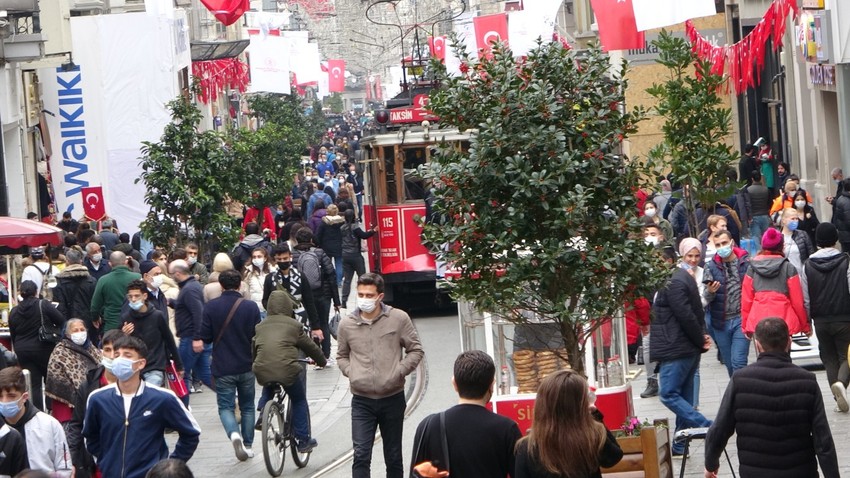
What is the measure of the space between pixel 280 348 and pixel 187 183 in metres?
9.67

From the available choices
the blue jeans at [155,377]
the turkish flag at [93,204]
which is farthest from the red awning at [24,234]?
the turkish flag at [93,204]

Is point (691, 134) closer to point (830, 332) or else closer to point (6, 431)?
point (830, 332)

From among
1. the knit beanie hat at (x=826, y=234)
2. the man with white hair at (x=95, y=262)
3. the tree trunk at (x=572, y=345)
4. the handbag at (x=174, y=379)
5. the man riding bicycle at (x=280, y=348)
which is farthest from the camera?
the man with white hair at (x=95, y=262)

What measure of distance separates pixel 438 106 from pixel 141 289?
447 centimetres

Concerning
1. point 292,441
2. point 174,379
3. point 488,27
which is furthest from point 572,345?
point 488,27

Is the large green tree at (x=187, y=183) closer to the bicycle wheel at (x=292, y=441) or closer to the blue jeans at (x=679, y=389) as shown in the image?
the bicycle wheel at (x=292, y=441)

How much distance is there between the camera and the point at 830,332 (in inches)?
489

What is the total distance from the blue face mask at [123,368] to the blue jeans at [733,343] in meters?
5.89

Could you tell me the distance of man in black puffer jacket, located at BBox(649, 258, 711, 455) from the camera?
1156cm

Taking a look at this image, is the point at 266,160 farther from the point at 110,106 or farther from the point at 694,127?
the point at 694,127

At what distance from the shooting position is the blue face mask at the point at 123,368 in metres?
8.48

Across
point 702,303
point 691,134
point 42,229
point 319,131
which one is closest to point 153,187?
point 42,229

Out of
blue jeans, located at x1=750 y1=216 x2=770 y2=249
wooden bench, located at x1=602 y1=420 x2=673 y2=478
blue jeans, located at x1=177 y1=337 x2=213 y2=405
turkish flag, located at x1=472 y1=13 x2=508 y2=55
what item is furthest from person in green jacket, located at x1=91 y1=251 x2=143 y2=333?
turkish flag, located at x1=472 y1=13 x2=508 y2=55

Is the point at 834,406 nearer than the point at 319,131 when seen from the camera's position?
Yes
